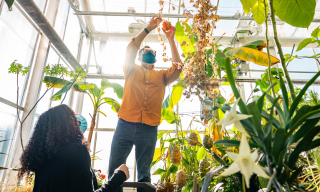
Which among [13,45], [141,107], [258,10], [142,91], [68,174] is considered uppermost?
[13,45]

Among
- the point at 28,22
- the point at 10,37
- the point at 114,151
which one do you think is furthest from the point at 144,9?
the point at 114,151

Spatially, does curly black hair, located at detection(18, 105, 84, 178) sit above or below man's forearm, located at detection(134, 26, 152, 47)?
below

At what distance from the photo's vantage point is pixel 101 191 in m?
1.07

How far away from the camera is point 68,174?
106cm

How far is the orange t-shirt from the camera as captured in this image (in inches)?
67.8

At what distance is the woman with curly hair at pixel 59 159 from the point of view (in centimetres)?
104

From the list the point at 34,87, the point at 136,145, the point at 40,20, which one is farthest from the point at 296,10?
the point at 34,87

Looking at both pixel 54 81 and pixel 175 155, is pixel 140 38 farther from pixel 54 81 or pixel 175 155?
pixel 54 81

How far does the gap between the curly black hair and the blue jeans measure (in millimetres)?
325

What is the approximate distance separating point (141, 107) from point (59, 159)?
804 millimetres

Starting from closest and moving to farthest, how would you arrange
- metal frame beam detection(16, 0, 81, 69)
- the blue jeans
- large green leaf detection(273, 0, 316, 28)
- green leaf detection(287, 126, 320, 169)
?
green leaf detection(287, 126, 320, 169) → large green leaf detection(273, 0, 316, 28) → the blue jeans → metal frame beam detection(16, 0, 81, 69)

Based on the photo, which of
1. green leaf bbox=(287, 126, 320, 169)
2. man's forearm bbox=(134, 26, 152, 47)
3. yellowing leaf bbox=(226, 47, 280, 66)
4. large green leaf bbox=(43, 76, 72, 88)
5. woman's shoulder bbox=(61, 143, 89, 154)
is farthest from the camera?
large green leaf bbox=(43, 76, 72, 88)

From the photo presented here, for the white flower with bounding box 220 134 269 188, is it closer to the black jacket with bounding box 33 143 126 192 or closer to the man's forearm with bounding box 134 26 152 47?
the black jacket with bounding box 33 143 126 192

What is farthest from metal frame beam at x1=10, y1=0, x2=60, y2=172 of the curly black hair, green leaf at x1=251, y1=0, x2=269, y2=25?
green leaf at x1=251, y1=0, x2=269, y2=25
